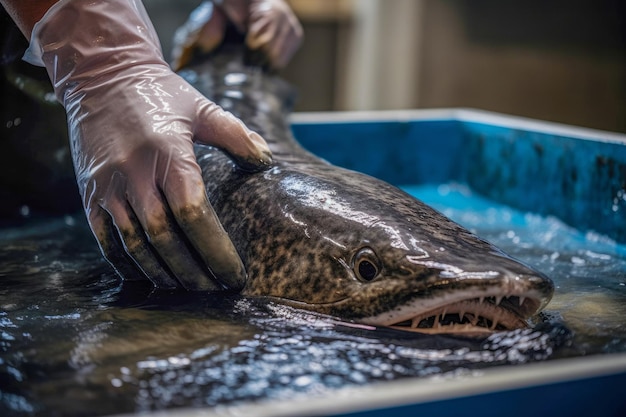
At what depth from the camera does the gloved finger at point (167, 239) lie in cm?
178

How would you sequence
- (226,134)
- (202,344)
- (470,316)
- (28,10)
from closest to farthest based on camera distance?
(202,344), (470,316), (226,134), (28,10)

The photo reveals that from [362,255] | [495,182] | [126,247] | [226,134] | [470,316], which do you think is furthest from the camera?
[495,182]

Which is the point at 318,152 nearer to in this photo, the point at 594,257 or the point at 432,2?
the point at 594,257

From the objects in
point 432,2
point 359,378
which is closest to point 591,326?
point 359,378

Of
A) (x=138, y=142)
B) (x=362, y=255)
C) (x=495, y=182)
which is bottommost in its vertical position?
(x=495, y=182)

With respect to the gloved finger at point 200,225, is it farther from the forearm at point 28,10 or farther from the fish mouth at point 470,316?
the forearm at point 28,10

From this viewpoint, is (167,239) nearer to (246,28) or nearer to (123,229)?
(123,229)

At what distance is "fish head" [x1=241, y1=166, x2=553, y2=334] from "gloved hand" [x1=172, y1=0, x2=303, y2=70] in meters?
1.42

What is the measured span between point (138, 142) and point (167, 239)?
0.84ft

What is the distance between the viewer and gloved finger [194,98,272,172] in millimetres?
1987

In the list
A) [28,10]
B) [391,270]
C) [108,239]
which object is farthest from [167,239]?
[28,10]

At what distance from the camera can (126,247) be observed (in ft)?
6.02

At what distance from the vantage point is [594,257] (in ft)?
7.66

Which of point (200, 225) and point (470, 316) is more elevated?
point (200, 225)
